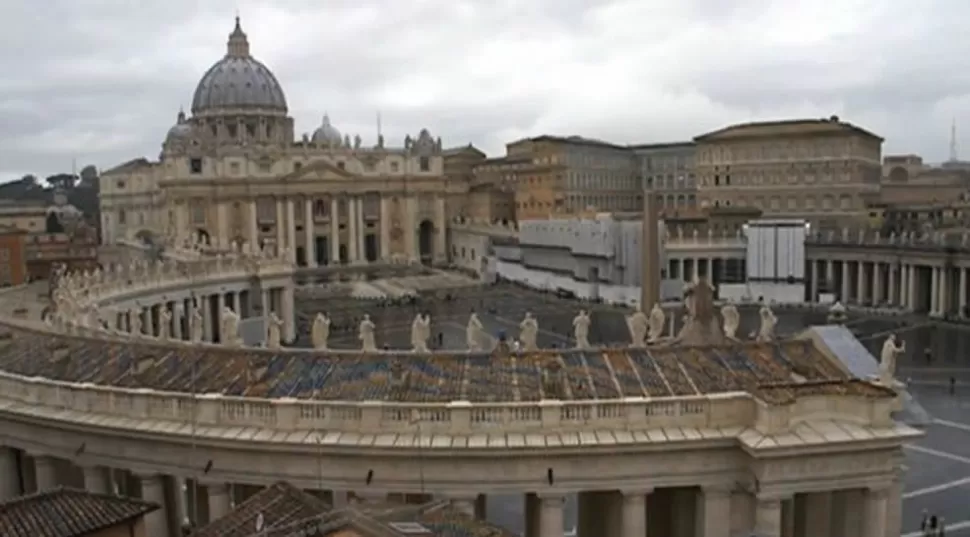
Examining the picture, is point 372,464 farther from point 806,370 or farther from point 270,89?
point 270,89

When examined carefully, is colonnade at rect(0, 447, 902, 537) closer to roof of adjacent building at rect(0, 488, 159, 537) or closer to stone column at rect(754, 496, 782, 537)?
stone column at rect(754, 496, 782, 537)

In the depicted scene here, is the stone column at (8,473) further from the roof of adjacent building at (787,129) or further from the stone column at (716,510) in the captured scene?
the roof of adjacent building at (787,129)

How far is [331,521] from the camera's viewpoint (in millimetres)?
15180

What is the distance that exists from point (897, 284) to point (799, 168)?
30.5 m

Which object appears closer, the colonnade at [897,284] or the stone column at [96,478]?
the stone column at [96,478]

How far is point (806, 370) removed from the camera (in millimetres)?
24172

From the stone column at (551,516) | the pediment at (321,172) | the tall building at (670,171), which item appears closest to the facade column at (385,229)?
the pediment at (321,172)

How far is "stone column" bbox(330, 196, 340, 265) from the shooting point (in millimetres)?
125500

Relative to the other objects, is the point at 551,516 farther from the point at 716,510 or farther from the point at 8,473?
the point at 8,473

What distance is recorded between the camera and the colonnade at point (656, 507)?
21.5 m

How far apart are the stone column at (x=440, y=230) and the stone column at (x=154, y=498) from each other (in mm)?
111032

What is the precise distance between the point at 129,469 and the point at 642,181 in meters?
140

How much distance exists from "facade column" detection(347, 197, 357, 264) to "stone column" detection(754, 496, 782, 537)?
10864cm

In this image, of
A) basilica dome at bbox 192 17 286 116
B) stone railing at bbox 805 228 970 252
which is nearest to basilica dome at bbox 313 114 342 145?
basilica dome at bbox 192 17 286 116
